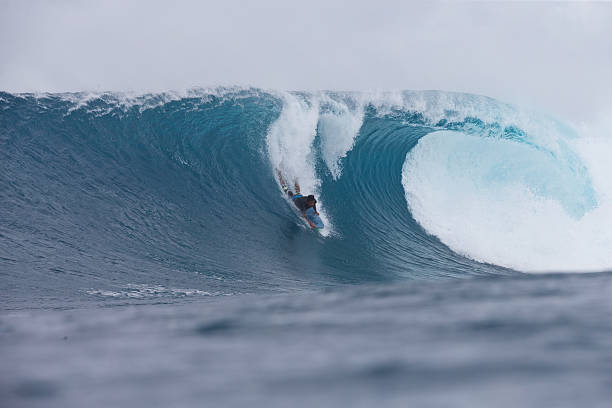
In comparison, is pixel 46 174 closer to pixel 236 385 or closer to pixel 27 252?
pixel 27 252

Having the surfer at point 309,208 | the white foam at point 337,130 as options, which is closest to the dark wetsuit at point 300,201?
the surfer at point 309,208

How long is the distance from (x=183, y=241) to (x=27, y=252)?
8.05ft

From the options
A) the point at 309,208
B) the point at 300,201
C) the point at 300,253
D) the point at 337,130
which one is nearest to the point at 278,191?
the point at 300,201

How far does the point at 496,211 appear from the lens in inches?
543

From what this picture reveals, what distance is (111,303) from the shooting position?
23.2 ft

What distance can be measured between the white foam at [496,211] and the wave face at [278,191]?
4cm

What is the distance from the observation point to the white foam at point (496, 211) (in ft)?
41.2

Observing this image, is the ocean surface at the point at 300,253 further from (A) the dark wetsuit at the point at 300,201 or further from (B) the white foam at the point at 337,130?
(A) the dark wetsuit at the point at 300,201

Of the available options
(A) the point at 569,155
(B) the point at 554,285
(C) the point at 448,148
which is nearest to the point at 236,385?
(B) the point at 554,285

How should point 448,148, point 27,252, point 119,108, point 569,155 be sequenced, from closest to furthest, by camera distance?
point 27,252
point 119,108
point 448,148
point 569,155

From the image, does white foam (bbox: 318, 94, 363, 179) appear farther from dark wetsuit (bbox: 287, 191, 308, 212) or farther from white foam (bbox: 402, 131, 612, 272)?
dark wetsuit (bbox: 287, 191, 308, 212)

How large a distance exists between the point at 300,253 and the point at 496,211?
5952 millimetres

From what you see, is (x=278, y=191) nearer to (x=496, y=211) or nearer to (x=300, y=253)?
(x=300, y=253)

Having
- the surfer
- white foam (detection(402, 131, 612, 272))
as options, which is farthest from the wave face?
the surfer
